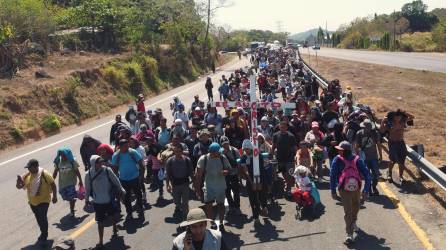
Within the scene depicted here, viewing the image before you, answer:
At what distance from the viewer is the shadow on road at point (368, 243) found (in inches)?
318

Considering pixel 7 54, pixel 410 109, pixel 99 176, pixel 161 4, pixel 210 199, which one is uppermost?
pixel 161 4

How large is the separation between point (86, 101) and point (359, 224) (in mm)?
23967

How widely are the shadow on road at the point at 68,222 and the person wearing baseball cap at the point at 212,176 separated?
304 cm

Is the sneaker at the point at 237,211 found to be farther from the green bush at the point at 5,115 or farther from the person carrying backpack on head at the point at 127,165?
the green bush at the point at 5,115

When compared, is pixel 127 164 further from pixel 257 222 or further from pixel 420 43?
pixel 420 43

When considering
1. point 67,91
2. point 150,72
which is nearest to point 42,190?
point 67,91

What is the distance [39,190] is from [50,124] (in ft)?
54.6

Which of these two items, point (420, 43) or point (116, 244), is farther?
point (420, 43)

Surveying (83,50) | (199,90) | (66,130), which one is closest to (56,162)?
(66,130)

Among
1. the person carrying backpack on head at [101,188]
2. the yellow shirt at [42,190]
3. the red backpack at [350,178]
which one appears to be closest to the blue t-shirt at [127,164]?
the person carrying backpack on head at [101,188]

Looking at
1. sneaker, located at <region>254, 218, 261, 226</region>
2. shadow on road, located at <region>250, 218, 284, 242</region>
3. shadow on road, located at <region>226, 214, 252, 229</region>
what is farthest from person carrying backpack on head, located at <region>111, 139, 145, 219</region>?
shadow on road, located at <region>250, 218, 284, 242</region>

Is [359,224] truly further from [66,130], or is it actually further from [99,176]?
[66,130]

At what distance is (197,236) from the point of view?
183 inches

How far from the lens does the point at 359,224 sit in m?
9.15
